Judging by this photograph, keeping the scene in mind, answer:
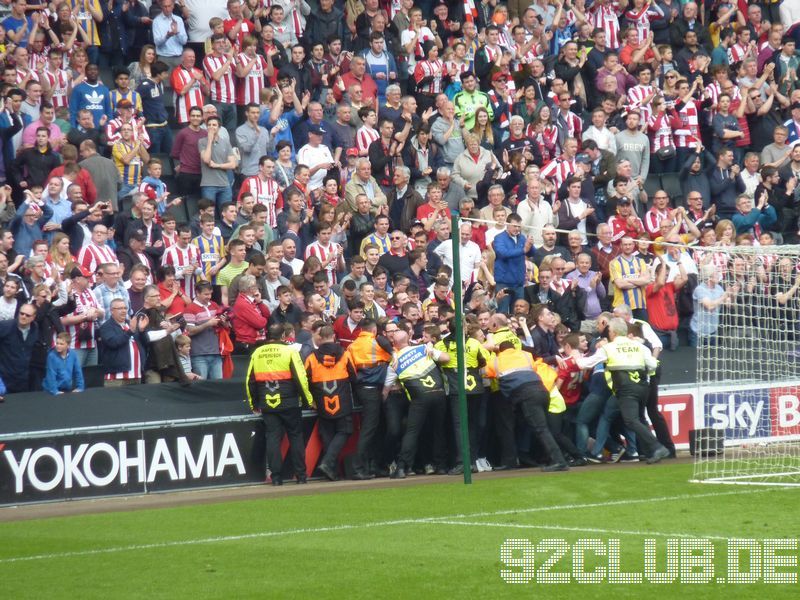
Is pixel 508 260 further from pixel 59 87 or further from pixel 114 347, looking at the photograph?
pixel 59 87

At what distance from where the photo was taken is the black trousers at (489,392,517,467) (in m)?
18.3

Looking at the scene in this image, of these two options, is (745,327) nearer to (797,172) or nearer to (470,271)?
(470,271)

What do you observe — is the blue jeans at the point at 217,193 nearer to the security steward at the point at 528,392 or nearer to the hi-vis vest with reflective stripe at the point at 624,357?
the security steward at the point at 528,392

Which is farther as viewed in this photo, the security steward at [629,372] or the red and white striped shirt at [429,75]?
the red and white striped shirt at [429,75]

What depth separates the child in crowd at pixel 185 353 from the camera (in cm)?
1833

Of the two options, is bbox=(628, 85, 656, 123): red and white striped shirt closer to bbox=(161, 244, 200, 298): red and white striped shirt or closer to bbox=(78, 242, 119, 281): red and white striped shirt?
bbox=(161, 244, 200, 298): red and white striped shirt

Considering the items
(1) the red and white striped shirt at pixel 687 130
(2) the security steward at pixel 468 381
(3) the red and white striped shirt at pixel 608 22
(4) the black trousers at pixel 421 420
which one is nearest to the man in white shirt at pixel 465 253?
(2) the security steward at pixel 468 381

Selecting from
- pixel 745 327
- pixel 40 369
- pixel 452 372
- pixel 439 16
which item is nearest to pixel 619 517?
pixel 452 372

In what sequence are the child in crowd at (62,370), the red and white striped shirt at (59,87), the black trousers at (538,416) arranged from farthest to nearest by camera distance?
the red and white striped shirt at (59,87), the black trousers at (538,416), the child in crowd at (62,370)

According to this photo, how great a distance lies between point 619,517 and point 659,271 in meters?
8.27

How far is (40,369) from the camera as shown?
1780cm

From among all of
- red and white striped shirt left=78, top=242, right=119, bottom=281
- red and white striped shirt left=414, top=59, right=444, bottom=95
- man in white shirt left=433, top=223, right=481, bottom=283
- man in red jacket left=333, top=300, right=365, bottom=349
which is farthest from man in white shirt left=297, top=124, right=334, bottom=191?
red and white striped shirt left=78, top=242, right=119, bottom=281

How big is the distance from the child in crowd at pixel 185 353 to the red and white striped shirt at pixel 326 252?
259cm

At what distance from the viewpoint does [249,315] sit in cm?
1870
